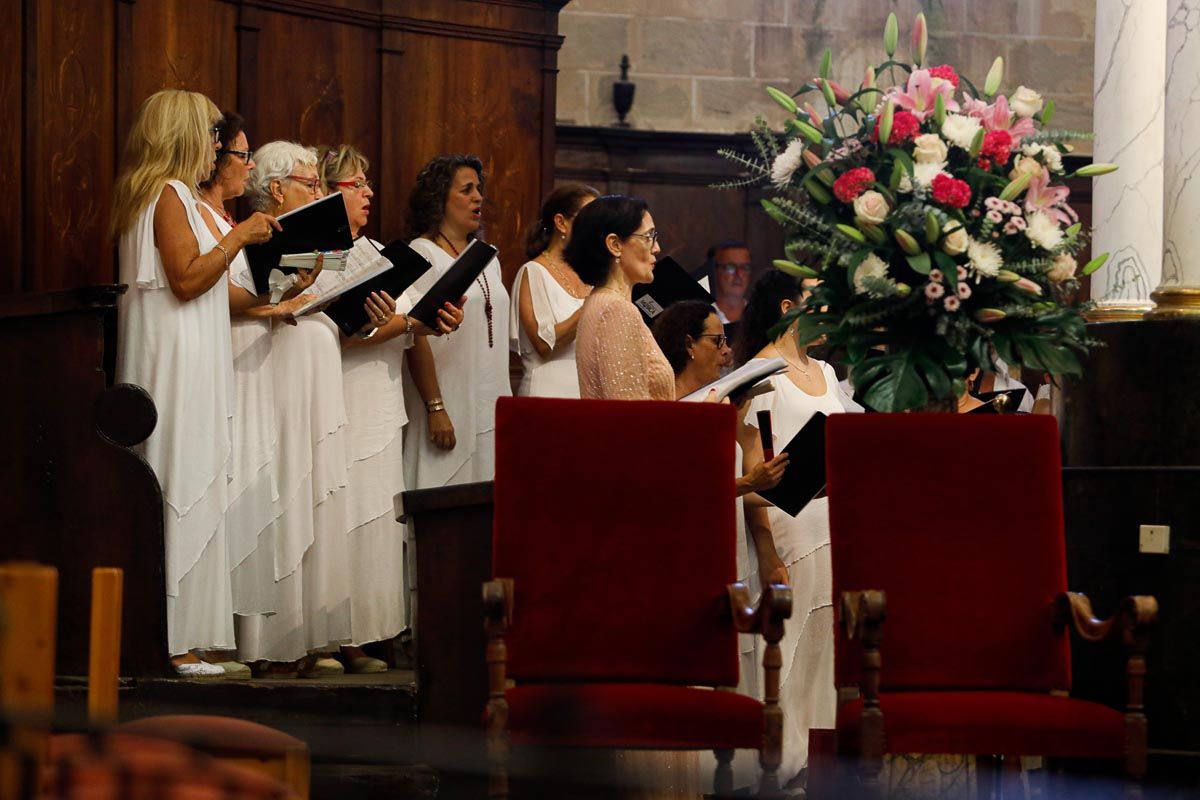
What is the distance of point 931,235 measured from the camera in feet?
13.7

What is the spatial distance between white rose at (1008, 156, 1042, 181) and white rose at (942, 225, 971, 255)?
207 mm

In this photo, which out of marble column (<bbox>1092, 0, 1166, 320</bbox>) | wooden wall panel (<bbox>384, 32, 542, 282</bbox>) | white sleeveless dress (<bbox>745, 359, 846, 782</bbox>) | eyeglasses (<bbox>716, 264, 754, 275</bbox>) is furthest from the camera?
eyeglasses (<bbox>716, 264, 754, 275</bbox>)

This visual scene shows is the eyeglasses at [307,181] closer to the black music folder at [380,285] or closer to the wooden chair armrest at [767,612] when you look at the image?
the black music folder at [380,285]

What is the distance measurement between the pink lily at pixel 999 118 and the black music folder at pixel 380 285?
63.6 inches

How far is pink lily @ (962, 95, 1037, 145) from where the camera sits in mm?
4293

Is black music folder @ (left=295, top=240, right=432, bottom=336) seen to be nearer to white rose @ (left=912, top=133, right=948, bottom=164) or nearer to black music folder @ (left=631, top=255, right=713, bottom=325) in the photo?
Result: black music folder @ (left=631, top=255, right=713, bottom=325)

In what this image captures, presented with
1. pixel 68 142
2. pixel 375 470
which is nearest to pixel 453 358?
pixel 375 470

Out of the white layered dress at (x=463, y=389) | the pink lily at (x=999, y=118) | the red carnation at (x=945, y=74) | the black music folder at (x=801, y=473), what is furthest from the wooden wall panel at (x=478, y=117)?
the pink lily at (x=999, y=118)

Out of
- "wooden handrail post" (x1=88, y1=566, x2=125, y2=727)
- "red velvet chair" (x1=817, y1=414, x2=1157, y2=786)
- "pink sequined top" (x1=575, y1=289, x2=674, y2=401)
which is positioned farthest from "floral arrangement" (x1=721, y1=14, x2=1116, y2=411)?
"wooden handrail post" (x1=88, y1=566, x2=125, y2=727)

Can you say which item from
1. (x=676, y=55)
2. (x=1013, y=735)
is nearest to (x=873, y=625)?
(x=1013, y=735)

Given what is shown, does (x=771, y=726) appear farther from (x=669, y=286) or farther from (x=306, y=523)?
(x=669, y=286)

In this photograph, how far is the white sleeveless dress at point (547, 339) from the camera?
5.48 meters

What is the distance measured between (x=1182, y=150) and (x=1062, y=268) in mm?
996

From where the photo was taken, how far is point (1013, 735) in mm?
3766
